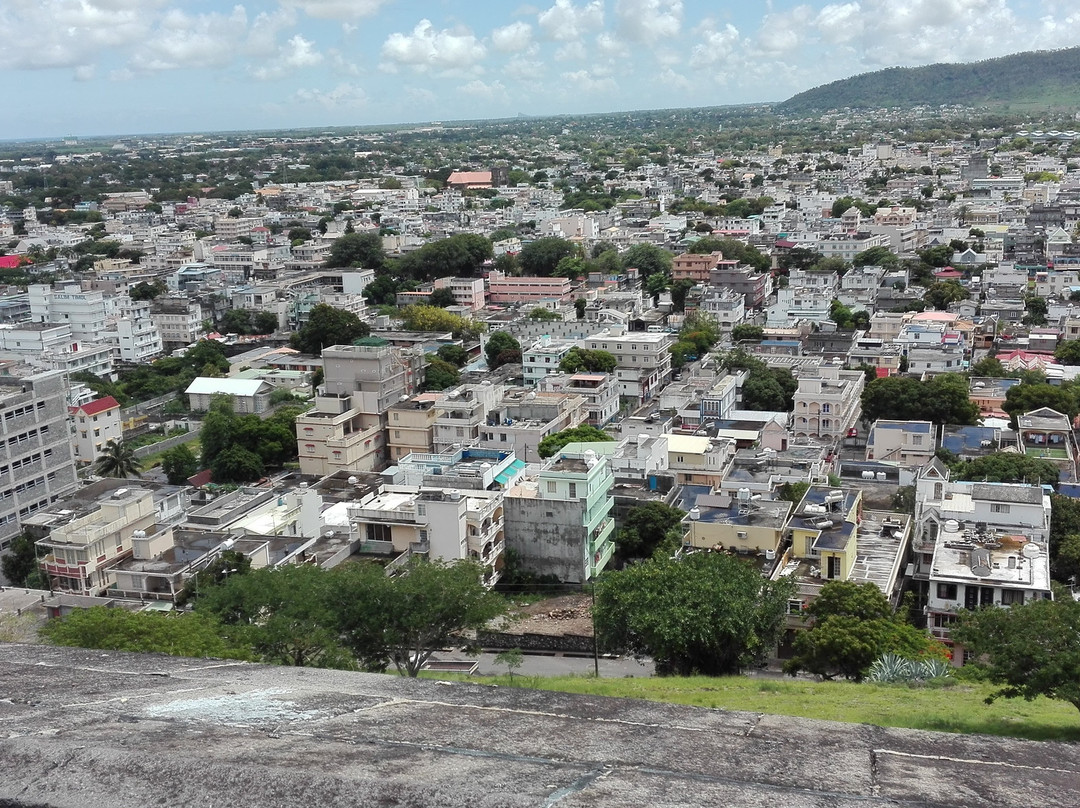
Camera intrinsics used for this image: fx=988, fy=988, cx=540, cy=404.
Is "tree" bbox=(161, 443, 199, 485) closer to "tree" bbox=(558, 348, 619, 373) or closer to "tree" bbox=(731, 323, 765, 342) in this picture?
"tree" bbox=(558, 348, 619, 373)

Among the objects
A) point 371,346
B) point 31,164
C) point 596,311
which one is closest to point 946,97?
point 31,164

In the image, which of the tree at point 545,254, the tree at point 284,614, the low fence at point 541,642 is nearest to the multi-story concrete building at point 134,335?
the tree at point 545,254

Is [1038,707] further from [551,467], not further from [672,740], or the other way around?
[551,467]

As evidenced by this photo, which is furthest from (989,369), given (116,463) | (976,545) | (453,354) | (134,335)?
(134,335)

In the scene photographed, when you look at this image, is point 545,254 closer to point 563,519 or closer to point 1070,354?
point 1070,354

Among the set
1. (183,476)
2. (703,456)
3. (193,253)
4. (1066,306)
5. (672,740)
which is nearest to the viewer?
(672,740)

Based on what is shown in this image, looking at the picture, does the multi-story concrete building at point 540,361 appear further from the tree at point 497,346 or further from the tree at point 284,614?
the tree at point 284,614
